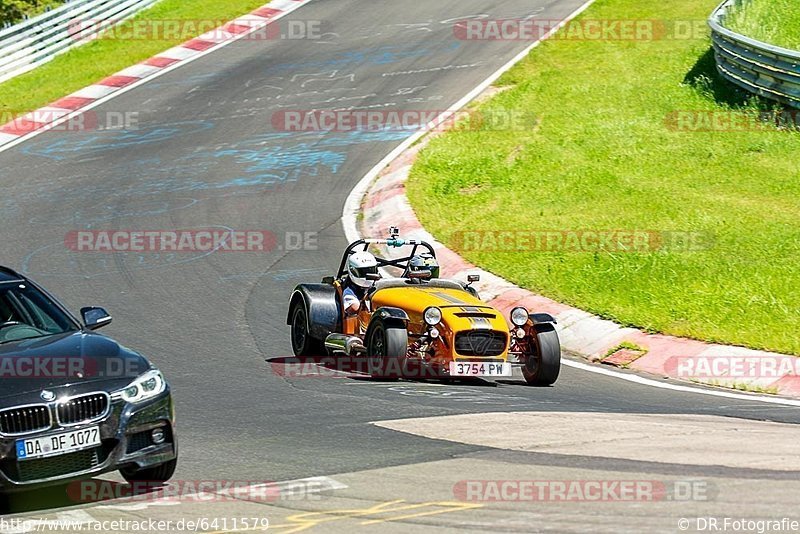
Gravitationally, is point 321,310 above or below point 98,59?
below

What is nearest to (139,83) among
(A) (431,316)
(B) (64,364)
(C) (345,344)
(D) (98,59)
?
(D) (98,59)

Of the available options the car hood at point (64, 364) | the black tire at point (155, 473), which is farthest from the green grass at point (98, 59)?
the black tire at point (155, 473)

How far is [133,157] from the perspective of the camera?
77.7 ft

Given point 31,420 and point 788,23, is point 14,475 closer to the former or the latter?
point 31,420

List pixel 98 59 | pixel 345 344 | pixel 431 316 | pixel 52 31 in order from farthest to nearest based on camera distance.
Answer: pixel 52 31 → pixel 98 59 → pixel 345 344 → pixel 431 316

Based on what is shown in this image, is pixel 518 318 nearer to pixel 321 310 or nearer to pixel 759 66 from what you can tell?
pixel 321 310

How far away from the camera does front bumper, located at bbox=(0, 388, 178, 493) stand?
7551 mm

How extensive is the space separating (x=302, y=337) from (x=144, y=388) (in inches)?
211

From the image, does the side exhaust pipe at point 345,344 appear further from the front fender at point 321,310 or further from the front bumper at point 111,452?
the front bumper at point 111,452

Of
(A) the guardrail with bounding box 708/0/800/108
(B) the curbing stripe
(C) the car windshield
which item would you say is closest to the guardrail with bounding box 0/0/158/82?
(B) the curbing stripe

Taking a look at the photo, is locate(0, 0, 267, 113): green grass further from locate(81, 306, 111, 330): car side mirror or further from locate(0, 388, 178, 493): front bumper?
locate(0, 388, 178, 493): front bumper

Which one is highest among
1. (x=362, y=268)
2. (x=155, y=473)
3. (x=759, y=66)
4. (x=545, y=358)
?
(x=759, y=66)

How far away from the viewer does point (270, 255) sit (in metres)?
18.0

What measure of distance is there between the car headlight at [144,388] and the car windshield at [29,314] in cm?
113
